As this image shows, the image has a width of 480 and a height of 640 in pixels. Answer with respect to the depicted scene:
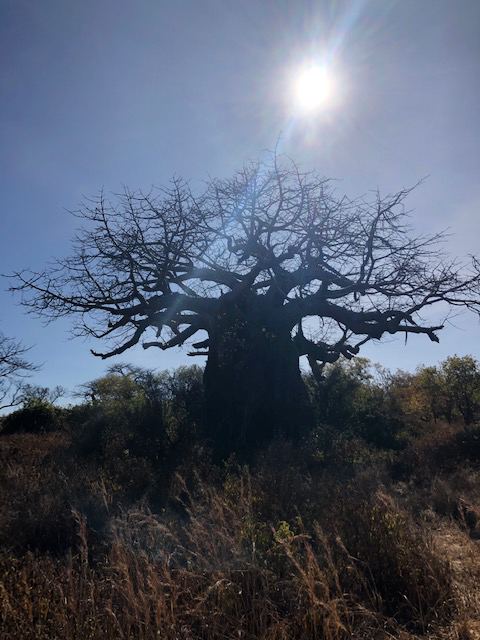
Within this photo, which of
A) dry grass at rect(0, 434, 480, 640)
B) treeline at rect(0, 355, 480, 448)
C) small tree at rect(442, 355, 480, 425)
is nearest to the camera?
dry grass at rect(0, 434, 480, 640)

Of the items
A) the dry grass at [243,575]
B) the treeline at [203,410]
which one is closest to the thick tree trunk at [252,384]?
the treeline at [203,410]

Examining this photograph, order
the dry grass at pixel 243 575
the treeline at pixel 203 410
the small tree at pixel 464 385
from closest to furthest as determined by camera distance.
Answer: the dry grass at pixel 243 575 → the treeline at pixel 203 410 → the small tree at pixel 464 385

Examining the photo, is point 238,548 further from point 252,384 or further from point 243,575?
point 252,384

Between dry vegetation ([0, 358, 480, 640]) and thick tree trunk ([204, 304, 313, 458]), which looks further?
thick tree trunk ([204, 304, 313, 458])

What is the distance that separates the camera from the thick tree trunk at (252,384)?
1152 cm

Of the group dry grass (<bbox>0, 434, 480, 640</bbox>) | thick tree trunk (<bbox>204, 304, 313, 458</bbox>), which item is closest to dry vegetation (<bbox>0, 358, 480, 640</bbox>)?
dry grass (<bbox>0, 434, 480, 640</bbox>)

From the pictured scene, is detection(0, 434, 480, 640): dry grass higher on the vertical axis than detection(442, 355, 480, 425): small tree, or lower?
lower

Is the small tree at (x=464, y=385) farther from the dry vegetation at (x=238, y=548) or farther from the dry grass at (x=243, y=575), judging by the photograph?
the dry grass at (x=243, y=575)

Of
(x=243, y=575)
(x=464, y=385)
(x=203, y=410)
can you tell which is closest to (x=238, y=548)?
(x=243, y=575)

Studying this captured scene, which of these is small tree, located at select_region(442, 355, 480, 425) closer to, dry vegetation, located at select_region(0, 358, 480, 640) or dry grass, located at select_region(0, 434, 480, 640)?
dry vegetation, located at select_region(0, 358, 480, 640)

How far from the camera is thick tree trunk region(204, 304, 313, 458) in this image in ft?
37.8

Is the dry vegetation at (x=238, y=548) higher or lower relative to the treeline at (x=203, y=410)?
lower

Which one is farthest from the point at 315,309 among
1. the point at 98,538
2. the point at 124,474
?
the point at 98,538

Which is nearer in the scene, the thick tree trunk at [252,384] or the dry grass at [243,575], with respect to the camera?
the dry grass at [243,575]
